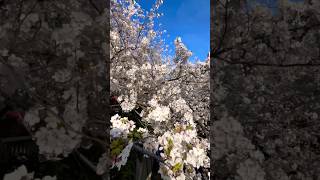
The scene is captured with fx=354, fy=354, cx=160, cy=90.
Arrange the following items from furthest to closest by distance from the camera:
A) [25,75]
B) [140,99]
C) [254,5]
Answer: [140,99], [254,5], [25,75]

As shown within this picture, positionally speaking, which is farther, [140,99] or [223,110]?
[140,99]

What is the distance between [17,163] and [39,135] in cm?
10

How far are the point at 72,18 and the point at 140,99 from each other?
539 cm

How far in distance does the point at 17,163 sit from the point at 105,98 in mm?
314

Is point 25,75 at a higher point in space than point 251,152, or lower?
higher

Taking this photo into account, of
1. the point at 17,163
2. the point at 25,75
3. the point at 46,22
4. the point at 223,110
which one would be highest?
the point at 46,22

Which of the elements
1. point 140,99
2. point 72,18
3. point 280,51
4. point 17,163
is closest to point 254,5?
point 280,51

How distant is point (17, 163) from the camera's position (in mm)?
1025

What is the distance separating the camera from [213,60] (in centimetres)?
111

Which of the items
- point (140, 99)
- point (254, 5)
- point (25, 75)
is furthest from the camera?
point (140, 99)

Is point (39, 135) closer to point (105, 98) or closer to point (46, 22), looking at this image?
point (105, 98)

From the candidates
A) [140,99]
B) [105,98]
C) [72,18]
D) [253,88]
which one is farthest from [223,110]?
[140,99]

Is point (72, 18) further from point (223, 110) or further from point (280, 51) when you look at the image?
point (280, 51)

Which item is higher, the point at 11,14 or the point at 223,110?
the point at 11,14
